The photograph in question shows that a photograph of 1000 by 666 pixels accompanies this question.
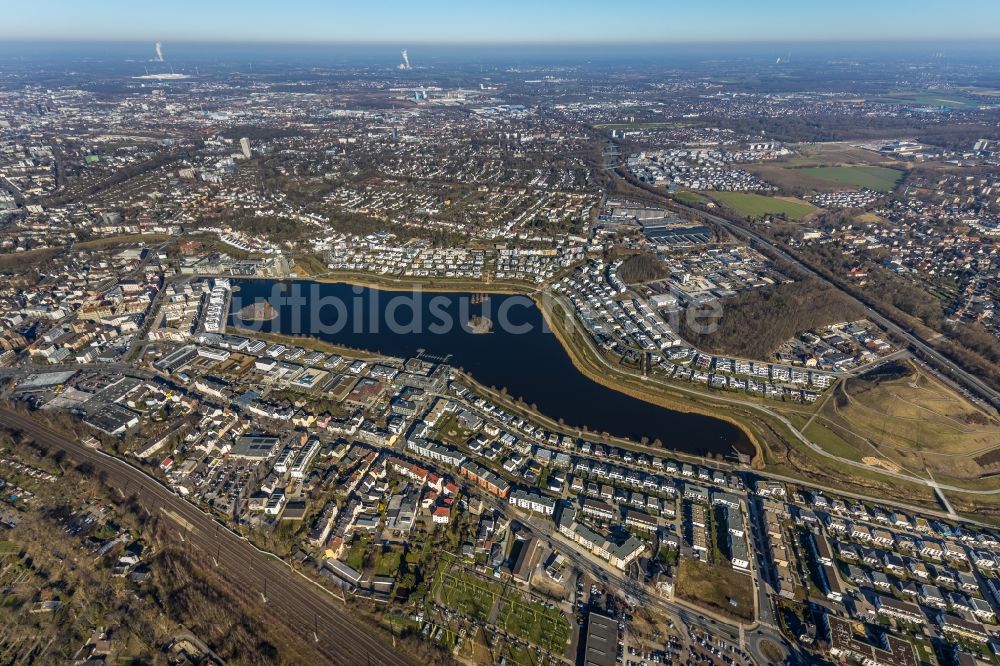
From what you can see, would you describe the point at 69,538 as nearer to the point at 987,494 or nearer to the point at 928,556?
the point at 928,556

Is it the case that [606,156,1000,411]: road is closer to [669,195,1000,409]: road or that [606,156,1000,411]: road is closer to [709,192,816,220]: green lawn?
[669,195,1000,409]: road

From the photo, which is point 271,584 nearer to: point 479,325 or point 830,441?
point 479,325

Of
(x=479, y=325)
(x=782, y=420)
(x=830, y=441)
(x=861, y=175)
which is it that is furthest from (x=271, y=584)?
(x=861, y=175)

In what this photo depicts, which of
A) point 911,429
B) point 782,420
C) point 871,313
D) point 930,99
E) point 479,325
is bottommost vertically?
point 782,420

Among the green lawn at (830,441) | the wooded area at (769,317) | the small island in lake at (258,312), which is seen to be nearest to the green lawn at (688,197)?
the wooded area at (769,317)

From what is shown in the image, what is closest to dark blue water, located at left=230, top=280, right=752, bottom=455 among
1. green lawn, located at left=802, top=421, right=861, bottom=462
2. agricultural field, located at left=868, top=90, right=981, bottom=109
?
green lawn, located at left=802, top=421, right=861, bottom=462

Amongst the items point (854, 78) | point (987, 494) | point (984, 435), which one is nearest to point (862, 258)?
point (984, 435)

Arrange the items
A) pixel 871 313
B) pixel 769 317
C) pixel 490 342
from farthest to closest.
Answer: pixel 871 313 < pixel 769 317 < pixel 490 342
